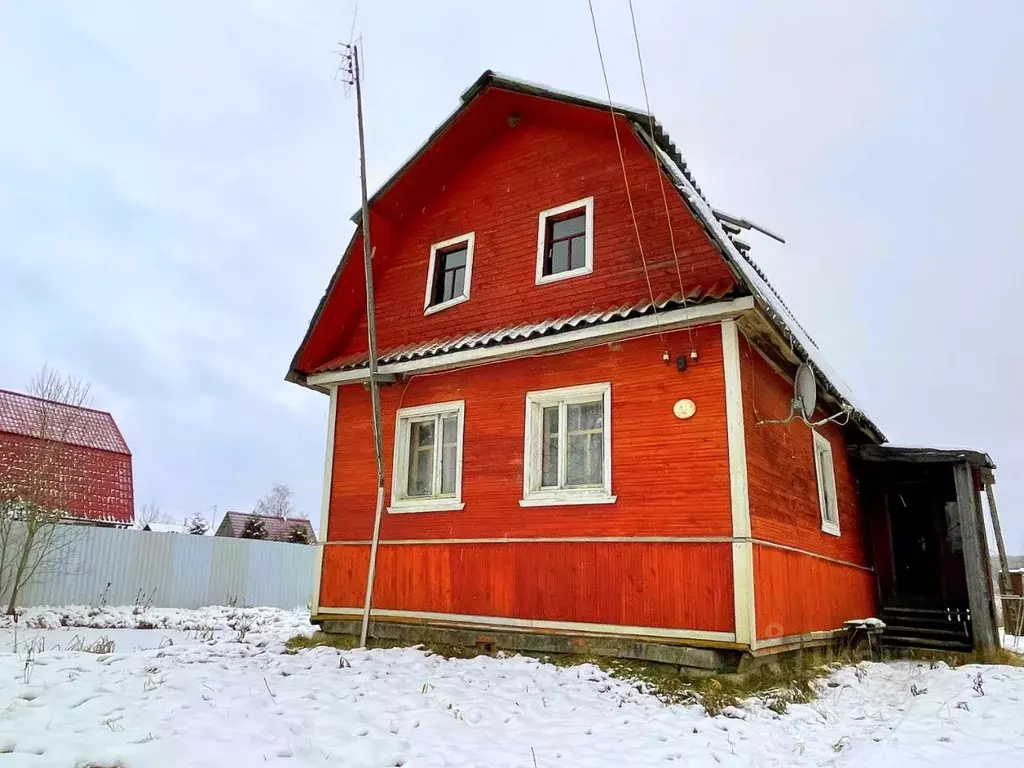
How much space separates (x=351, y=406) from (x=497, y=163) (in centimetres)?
425

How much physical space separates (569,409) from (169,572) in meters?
14.4

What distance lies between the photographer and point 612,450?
321 inches

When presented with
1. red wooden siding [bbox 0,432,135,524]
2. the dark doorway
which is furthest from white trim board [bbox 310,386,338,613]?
the dark doorway

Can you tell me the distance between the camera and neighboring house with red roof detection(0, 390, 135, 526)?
1667cm

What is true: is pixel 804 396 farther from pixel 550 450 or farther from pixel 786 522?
pixel 550 450

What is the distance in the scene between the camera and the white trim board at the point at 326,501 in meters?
10.4

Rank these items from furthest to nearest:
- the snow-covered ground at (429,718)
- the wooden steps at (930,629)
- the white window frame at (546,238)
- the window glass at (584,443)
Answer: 1. the wooden steps at (930,629)
2. the white window frame at (546,238)
3. the window glass at (584,443)
4. the snow-covered ground at (429,718)

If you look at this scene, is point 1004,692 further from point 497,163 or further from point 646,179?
point 497,163

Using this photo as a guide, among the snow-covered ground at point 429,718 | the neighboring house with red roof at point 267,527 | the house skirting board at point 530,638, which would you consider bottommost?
the snow-covered ground at point 429,718

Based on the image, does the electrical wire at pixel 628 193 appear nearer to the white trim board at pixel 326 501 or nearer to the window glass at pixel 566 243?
the window glass at pixel 566 243

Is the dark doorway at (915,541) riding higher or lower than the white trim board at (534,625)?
higher

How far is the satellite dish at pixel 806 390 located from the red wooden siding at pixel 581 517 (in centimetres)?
140

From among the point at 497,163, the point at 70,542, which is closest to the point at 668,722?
the point at 497,163

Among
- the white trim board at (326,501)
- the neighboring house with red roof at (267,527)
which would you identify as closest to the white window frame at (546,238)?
the white trim board at (326,501)
